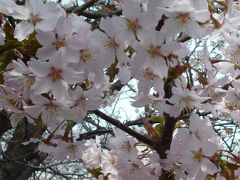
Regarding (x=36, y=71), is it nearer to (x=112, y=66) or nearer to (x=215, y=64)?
(x=112, y=66)

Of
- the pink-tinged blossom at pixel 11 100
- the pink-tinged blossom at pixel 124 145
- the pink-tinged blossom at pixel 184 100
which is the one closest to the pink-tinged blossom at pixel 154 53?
the pink-tinged blossom at pixel 184 100

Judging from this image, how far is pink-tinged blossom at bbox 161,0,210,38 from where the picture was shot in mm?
1128

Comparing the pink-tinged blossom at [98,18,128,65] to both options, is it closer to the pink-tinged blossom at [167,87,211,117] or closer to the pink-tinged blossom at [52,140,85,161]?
the pink-tinged blossom at [167,87,211,117]

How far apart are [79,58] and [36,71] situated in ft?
0.44

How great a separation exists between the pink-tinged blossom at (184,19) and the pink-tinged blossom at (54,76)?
29 centimetres

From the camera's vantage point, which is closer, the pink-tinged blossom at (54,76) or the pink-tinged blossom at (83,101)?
the pink-tinged blossom at (54,76)

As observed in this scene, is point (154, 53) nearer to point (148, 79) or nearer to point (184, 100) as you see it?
point (148, 79)

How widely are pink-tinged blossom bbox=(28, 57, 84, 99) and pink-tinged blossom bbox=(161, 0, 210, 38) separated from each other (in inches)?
11.3

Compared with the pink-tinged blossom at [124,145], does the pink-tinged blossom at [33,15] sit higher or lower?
higher

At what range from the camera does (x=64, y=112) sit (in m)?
1.37

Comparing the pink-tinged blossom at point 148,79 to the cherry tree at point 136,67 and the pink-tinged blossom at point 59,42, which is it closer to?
the cherry tree at point 136,67

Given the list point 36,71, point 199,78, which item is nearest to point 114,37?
point 36,71

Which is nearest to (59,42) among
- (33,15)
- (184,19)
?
(33,15)

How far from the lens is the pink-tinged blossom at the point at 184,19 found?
113 cm
